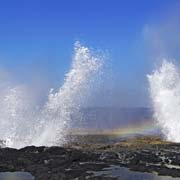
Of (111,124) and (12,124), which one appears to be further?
(111,124)

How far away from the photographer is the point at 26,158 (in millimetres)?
32938

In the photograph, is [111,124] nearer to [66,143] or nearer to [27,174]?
[66,143]

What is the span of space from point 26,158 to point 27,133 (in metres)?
13.8

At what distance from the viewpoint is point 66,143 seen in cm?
4697

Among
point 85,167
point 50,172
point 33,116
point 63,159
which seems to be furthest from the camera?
point 33,116

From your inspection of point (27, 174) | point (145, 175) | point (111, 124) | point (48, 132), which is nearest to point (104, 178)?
point (145, 175)

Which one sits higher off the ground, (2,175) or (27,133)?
(27,133)

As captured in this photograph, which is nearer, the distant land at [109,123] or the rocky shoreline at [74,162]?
the rocky shoreline at [74,162]

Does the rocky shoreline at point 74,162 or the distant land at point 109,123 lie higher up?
the distant land at point 109,123

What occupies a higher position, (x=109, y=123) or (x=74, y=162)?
(x=109, y=123)

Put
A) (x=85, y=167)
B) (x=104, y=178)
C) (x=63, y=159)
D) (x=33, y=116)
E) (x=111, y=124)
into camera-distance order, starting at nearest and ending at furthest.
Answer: (x=104, y=178) → (x=85, y=167) → (x=63, y=159) → (x=33, y=116) → (x=111, y=124)

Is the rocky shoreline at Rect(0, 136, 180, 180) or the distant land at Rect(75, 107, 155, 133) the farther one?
the distant land at Rect(75, 107, 155, 133)

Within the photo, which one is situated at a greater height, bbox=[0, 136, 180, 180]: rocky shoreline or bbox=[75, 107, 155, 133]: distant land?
bbox=[75, 107, 155, 133]: distant land

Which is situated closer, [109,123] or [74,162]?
[74,162]
